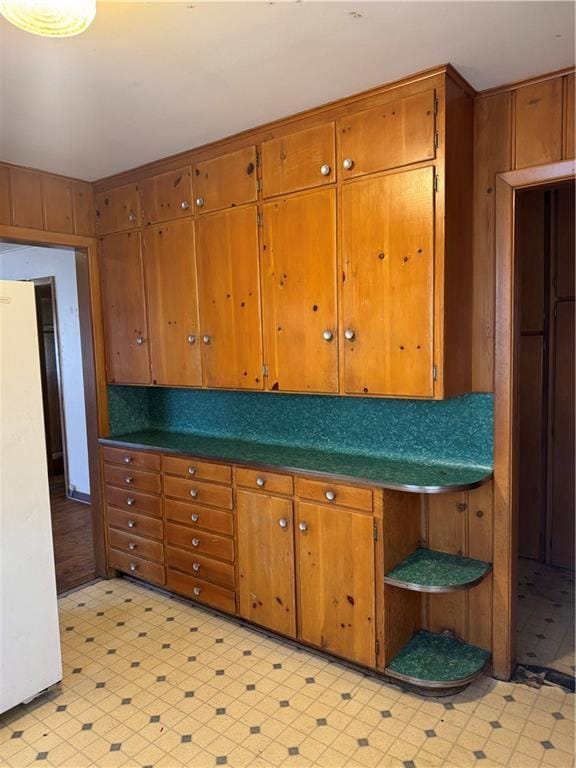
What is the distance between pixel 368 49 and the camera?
185cm

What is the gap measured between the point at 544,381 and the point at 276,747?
262cm

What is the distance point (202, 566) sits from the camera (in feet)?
9.66

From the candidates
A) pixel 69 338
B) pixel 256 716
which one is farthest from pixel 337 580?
pixel 69 338

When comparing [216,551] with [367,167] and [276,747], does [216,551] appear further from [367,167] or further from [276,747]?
[367,167]

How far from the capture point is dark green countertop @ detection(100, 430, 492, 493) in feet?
7.16

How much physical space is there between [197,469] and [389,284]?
1.46 metres

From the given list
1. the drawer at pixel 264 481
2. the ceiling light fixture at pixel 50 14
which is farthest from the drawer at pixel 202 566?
the ceiling light fixture at pixel 50 14

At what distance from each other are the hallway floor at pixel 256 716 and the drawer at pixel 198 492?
70 cm

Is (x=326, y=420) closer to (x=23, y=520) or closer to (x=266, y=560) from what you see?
(x=266, y=560)

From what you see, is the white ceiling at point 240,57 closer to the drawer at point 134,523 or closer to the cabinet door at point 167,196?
the cabinet door at point 167,196

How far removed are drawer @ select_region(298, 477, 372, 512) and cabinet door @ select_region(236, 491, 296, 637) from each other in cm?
13

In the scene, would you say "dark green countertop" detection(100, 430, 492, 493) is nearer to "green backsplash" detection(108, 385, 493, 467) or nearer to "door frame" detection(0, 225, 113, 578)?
"green backsplash" detection(108, 385, 493, 467)

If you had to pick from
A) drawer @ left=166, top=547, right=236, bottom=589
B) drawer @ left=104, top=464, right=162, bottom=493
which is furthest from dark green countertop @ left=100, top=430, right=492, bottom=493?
drawer @ left=166, top=547, right=236, bottom=589

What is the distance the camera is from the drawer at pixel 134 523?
319 cm
